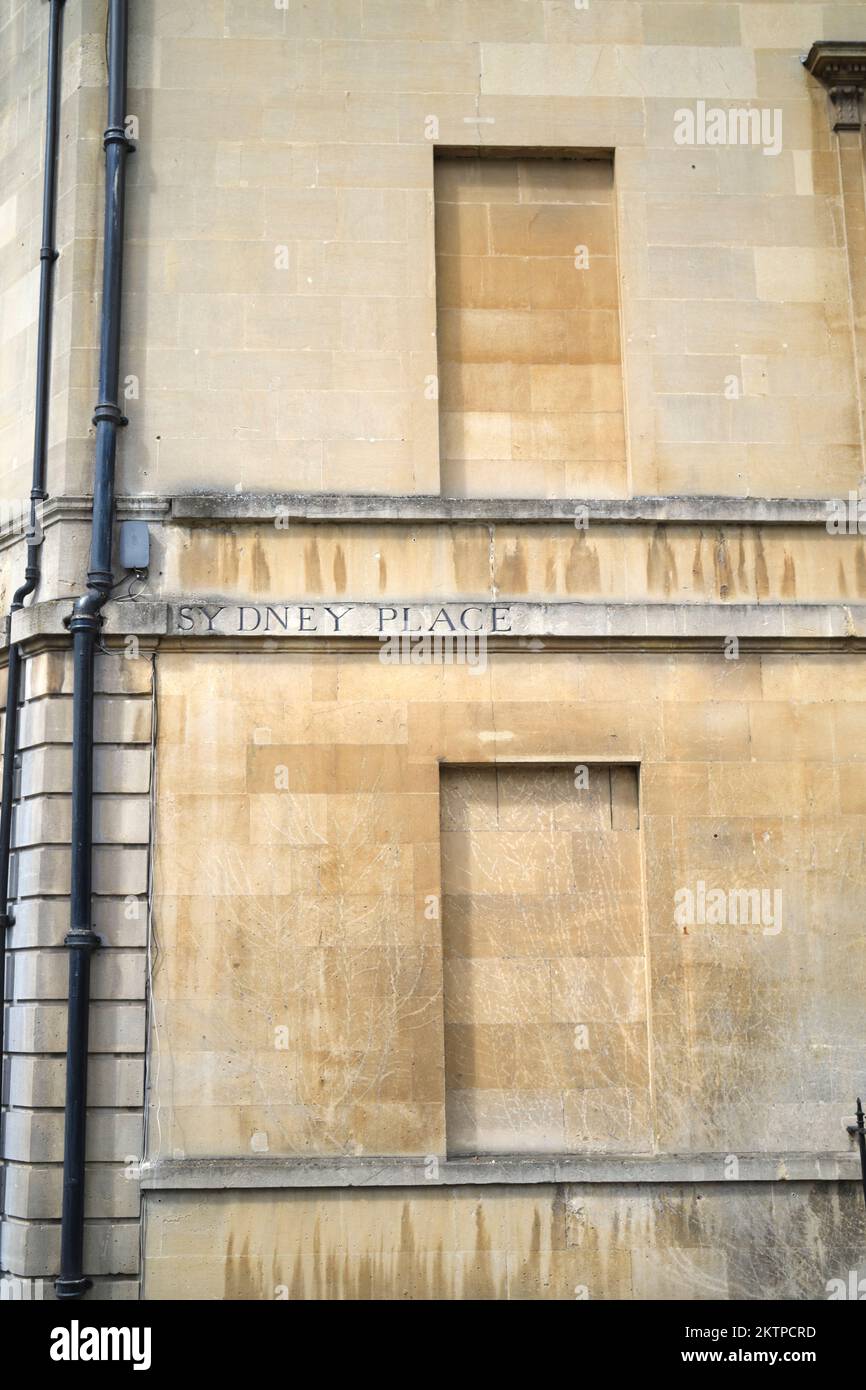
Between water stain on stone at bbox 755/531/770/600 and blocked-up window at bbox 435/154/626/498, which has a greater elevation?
blocked-up window at bbox 435/154/626/498

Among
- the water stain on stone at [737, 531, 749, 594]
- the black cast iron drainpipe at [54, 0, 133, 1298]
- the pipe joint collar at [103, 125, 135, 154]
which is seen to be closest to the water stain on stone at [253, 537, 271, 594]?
the black cast iron drainpipe at [54, 0, 133, 1298]

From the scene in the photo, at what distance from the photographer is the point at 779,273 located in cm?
1521

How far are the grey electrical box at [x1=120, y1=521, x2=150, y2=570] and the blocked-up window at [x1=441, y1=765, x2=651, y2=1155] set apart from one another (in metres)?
3.47

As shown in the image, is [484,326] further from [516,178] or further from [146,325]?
[146,325]

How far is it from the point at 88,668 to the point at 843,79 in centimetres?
956

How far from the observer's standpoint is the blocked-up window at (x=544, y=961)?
1362cm

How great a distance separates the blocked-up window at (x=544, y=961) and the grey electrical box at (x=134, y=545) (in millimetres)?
3475

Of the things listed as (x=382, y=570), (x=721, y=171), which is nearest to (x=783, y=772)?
(x=382, y=570)

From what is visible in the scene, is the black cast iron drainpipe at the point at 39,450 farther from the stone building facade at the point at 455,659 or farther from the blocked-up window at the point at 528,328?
the blocked-up window at the point at 528,328

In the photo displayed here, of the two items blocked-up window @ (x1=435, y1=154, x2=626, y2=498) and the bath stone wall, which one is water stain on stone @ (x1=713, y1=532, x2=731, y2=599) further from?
blocked-up window @ (x1=435, y1=154, x2=626, y2=498)

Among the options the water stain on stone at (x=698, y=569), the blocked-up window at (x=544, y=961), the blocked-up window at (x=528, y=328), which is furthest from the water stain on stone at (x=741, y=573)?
the blocked-up window at (x=544, y=961)

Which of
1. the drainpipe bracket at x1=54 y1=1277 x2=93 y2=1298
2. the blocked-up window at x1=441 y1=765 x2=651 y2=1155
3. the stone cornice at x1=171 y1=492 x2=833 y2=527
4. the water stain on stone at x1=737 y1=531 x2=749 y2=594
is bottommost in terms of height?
the drainpipe bracket at x1=54 y1=1277 x2=93 y2=1298

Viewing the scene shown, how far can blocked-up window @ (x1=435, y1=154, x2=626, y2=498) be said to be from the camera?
48.9ft

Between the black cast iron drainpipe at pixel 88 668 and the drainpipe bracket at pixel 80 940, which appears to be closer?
the black cast iron drainpipe at pixel 88 668
